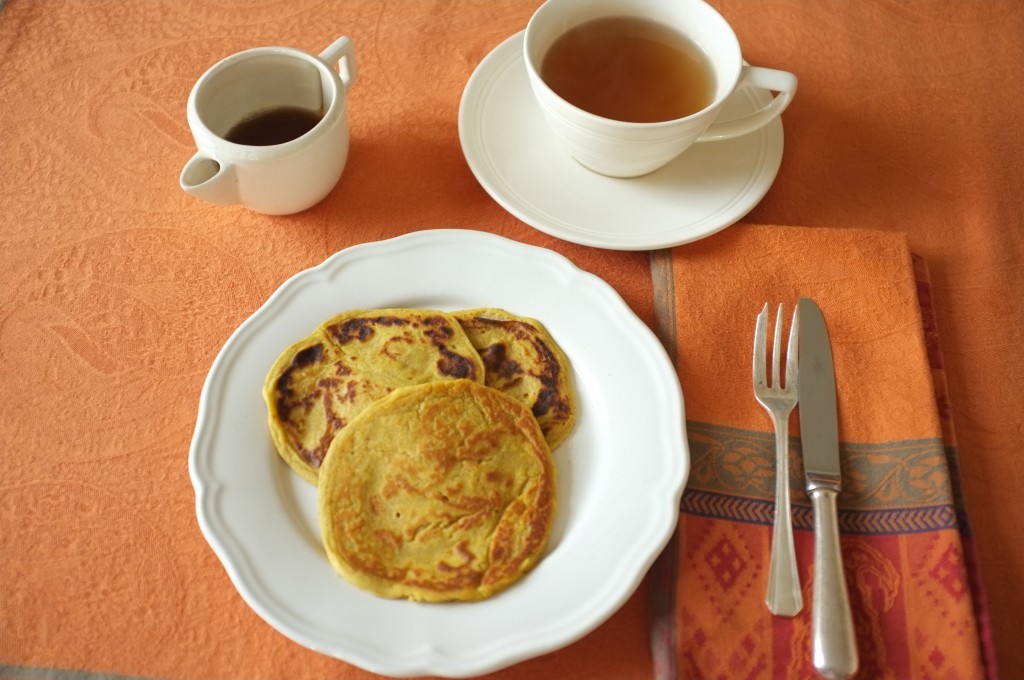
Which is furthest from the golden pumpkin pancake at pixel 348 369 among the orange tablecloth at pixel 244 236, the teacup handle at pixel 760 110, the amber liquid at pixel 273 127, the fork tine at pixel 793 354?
the teacup handle at pixel 760 110

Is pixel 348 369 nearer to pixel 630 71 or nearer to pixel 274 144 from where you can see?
pixel 274 144

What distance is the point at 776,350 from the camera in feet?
4.16

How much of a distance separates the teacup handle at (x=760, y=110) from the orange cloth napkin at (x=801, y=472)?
0.55 ft

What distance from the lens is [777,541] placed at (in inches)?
43.6

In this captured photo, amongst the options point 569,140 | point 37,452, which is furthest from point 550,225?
point 37,452

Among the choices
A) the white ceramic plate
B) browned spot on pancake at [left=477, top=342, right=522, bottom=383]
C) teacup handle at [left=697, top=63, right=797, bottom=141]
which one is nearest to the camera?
the white ceramic plate

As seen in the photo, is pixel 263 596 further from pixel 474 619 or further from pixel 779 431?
pixel 779 431

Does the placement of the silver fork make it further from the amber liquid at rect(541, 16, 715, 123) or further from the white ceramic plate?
the amber liquid at rect(541, 16, 715, 123)

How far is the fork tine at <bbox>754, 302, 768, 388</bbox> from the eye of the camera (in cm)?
125

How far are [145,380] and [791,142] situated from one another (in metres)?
1.24

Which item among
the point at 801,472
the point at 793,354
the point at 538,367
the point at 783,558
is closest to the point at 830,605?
the point at 783,558

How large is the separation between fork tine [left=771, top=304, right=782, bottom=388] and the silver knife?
0.03 meters

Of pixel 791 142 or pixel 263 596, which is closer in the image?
pixel 263 596

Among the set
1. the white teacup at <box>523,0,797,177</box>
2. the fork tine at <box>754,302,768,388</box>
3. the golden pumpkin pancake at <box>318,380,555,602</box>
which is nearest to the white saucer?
the white teacup at <box>523,0,797,177</box>
